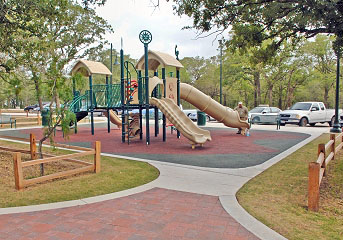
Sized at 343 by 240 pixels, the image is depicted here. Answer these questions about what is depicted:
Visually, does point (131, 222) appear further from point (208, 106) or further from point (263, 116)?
point (263, 116)

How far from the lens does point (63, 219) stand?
14.6 feet

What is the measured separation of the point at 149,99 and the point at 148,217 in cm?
926

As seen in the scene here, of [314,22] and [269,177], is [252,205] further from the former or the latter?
[314,22]

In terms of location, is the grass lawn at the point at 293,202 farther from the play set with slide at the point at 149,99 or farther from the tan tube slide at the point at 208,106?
the tan tube slide at the point at 208,106

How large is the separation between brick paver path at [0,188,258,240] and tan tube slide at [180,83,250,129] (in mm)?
11054

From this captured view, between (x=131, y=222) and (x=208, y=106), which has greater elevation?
(x=208, y=106)

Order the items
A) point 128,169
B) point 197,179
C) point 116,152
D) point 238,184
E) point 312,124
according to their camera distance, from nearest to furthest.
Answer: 1. point 238,184
2. point 197,179
3. point 128,169
4. point 116,152
5. point 312,124

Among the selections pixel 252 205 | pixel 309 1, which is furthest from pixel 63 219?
pixel 309 1

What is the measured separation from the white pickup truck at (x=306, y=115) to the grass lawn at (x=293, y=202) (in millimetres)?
15178

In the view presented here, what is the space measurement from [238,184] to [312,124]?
22144 millimetres

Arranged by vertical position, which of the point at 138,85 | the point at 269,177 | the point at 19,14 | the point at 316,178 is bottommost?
the point at 269,177

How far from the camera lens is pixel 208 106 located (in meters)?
16.3

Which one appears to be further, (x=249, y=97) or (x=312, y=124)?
(x=249, y=97)

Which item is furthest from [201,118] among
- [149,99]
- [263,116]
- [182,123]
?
[182,123]
